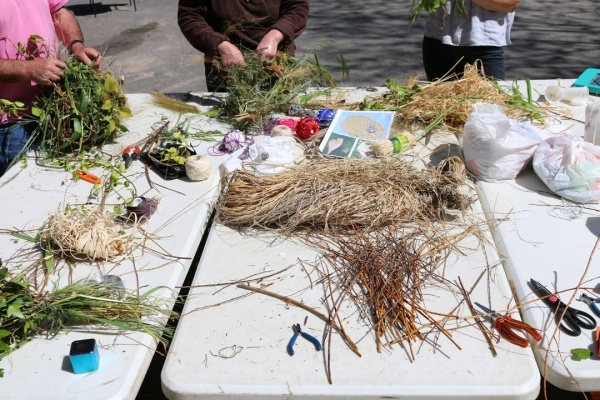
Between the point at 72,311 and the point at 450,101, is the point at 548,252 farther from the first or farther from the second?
the point at 72,311

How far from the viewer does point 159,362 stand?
2854 millimetres

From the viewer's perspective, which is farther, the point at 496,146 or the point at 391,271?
the point at 496,146

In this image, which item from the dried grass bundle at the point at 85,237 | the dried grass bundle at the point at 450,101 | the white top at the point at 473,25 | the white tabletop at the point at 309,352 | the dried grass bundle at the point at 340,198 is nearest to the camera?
the white tabletop at the point at 309,352

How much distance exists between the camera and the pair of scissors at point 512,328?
1.54 metres

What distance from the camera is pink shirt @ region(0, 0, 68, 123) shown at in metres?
2.56

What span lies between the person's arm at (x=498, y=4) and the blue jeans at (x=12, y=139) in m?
2.19

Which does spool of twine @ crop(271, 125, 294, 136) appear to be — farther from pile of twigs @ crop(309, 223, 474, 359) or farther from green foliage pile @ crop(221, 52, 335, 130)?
pile of twigs @ crop(309, 223, 474, 359)

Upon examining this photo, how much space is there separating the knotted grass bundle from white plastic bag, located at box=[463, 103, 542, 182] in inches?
50.8

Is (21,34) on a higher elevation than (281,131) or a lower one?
higher

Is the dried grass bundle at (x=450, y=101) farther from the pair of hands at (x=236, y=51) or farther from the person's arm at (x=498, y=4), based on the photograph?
the pair of hands at (x=236, y=51)

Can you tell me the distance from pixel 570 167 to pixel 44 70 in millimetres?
2077

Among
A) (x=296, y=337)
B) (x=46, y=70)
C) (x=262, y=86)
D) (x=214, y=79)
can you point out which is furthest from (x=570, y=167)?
(x=46, y=70)

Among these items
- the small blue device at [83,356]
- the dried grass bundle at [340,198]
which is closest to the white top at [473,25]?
the dried grass bundle at [340,198]

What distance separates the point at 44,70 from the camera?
2.40 metres
